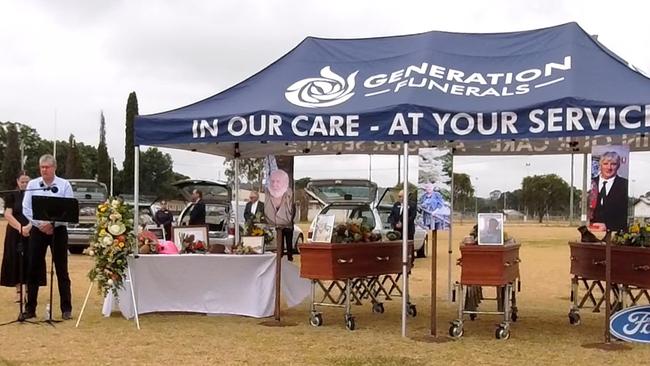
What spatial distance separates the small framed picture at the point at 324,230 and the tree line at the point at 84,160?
45.6 metres

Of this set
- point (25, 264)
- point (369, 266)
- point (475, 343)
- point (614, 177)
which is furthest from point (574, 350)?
point (25, 264)

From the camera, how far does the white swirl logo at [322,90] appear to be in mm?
7980

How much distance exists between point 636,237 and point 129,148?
47764 millimetres

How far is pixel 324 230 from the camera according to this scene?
26.4ft

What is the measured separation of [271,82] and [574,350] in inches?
173

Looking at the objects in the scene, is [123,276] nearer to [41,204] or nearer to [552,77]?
[41,204]

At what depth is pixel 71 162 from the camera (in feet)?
218

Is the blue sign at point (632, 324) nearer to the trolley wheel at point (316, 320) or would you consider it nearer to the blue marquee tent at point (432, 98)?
the blue marquee tent at point (432, 98)

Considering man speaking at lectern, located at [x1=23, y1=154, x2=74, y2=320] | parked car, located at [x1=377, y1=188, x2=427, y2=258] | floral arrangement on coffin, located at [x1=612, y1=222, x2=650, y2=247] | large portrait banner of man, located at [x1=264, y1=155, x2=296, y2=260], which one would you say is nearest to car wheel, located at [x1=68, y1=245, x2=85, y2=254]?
parked car, located at [x1=377, y1=188, x2=427, y2=258]

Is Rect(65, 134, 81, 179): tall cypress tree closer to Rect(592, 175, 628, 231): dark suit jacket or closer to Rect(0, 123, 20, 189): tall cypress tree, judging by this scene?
Rect(0, 123, 20, 189): tall cypress tree

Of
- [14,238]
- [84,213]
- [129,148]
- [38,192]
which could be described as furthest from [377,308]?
[129,148]

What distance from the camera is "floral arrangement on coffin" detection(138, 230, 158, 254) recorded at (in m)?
8.55

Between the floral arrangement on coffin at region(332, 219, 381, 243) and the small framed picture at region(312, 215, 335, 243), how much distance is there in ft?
0.22

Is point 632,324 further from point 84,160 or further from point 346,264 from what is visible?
point 84,160
